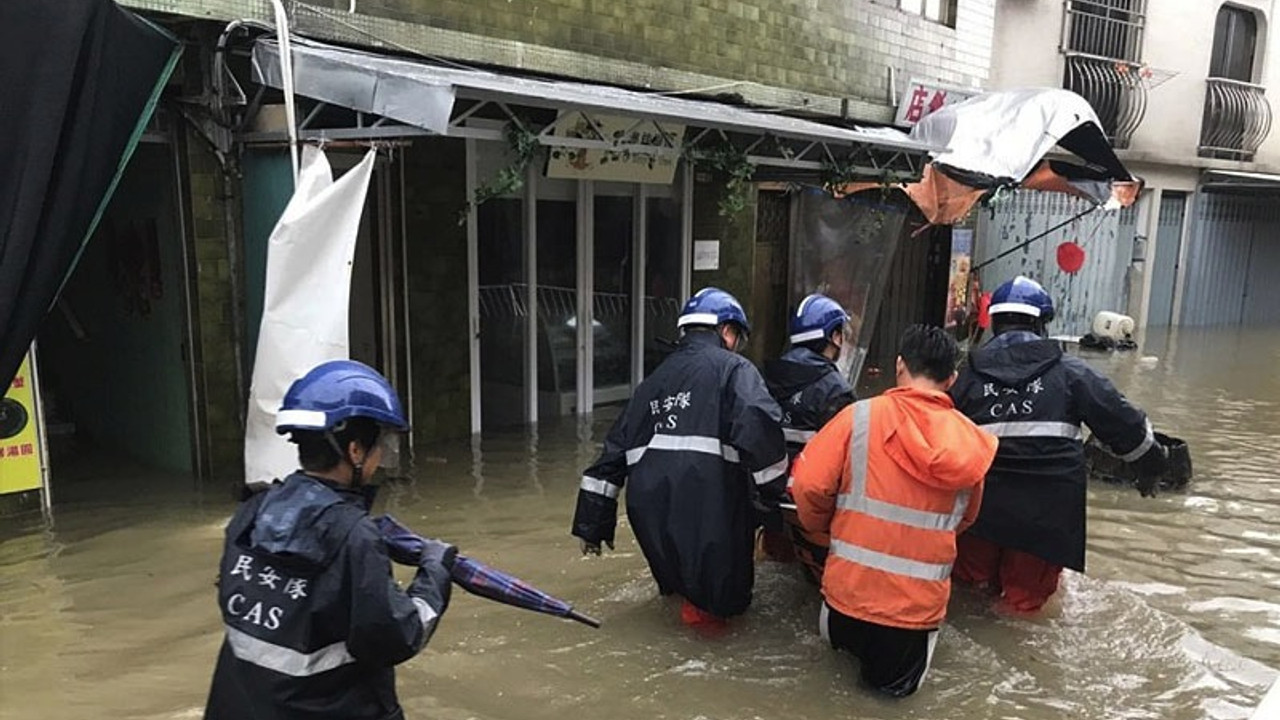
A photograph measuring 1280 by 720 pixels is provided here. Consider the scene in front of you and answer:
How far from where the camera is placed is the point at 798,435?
4.58m

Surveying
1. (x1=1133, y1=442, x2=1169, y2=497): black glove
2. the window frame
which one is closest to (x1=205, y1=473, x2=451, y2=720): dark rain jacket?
(x1=1133, y1=442, x2=1169, y2=497): black glove

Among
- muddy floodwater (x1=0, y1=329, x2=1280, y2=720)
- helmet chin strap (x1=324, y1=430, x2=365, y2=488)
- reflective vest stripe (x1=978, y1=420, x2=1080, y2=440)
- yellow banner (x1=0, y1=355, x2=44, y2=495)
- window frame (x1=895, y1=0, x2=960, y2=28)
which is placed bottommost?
muddy floodwater (x1=0, y1=329, x2=1280, y2=720)

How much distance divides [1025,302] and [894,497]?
1623 millimetres

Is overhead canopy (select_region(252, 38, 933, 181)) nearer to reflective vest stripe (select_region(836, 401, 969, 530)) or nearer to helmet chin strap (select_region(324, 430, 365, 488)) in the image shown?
reflective vest stripe (select_region(836, 401, 969, 530))

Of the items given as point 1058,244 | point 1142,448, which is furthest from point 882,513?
point 1058,244

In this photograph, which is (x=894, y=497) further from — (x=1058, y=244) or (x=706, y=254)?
(x=1058, y=244)

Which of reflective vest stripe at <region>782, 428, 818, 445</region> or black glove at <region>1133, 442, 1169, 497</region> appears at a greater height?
reflective vest stripe at <region>782, 428, 818, 445</region>

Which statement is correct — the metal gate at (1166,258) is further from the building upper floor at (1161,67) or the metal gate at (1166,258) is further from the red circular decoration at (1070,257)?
the red circular decoration at (1070,257)

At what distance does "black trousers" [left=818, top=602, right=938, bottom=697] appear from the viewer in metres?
3.74

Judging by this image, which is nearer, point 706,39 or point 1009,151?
point 1009,151

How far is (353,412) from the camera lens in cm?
231

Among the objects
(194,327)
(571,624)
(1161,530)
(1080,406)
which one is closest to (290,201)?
(194,327)

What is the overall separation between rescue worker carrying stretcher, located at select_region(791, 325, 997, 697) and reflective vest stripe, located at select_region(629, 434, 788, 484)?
0.57 ft

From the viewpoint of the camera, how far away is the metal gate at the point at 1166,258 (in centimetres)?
1677
